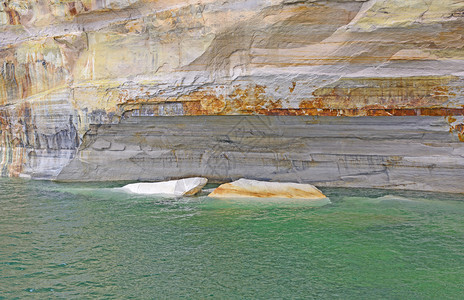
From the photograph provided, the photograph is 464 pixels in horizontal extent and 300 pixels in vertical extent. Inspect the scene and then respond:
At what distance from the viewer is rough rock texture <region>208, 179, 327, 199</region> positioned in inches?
309

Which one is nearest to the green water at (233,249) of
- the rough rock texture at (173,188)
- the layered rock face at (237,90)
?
the rough rock texture at (173,188)

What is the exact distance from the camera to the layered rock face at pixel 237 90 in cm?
787

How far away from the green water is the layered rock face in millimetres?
1517

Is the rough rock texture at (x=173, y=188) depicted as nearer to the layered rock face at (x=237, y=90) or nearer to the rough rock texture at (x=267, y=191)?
the rough rock texture at (x=267, y=191)

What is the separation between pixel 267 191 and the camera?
804 cm

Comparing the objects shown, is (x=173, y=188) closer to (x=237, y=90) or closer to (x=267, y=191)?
(x=267, y=191)

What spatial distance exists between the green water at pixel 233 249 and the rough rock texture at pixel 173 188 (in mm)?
590

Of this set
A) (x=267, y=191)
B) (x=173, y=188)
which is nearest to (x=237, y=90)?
(x=267, y=191)

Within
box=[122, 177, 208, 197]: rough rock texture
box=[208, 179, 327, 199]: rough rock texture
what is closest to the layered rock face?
box=[208, 179, 327, 199]: rough rock texture

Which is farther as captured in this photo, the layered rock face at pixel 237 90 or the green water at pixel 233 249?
the layered rock face at pixel 237 90

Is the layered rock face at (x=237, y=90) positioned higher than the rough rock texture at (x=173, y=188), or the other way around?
the layered rock face at (x=237, y=90)

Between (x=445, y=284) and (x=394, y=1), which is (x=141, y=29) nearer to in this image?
(x=394, y=1)

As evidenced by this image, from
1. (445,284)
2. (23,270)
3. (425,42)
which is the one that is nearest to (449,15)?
(425,42)

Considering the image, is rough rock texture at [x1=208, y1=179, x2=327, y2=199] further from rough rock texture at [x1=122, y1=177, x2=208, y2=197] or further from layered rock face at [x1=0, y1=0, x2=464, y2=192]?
layered rock face at [x1=0, y1=0, x2=464, y2=192]
